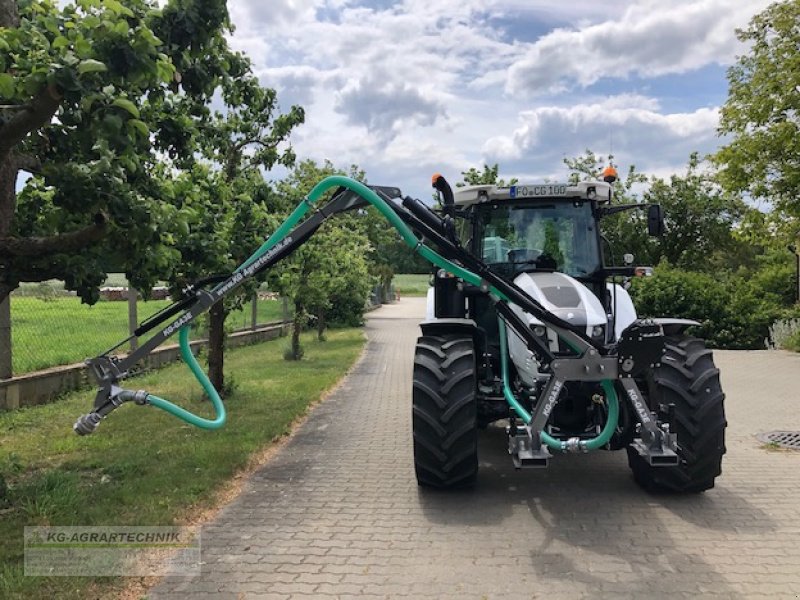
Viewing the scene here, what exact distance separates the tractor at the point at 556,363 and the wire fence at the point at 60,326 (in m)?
4.22

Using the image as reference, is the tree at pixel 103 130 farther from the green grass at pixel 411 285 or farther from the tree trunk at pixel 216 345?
the green grass at pixel 411 285

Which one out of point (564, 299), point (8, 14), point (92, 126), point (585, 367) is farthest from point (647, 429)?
point (8, 14)

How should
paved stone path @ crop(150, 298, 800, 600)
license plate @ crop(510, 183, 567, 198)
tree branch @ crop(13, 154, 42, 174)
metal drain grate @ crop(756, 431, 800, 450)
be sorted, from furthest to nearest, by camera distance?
metal drain grate @ crop(756, 431, 800, 450), license plate @ crop(510, 183, 567, 198), tree branch @ crop(13, 154, 42, 174), paved stone path @ crop(150, 298, 800, 600)

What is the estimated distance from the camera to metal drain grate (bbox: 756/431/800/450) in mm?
7436

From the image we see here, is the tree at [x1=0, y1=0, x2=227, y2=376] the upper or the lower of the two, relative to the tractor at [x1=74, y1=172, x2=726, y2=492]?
upper

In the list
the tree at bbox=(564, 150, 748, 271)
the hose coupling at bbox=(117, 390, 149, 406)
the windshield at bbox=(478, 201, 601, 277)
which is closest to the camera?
the hose coupling at bbox=(117, 390, 149, 406)

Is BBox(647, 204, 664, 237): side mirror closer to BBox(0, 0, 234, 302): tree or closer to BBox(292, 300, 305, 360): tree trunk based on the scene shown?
BBox(0, 0, 234, 302): tree

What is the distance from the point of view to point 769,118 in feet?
48.2

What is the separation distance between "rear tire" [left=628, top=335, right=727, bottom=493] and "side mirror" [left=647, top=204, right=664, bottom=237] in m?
1.27

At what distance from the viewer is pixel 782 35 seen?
1461cm

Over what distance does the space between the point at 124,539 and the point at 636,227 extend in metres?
24.6

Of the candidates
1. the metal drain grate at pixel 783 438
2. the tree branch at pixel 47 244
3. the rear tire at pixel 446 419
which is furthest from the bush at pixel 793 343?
the tree branch at pixel 47 244

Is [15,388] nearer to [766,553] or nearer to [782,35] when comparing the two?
[766,553]

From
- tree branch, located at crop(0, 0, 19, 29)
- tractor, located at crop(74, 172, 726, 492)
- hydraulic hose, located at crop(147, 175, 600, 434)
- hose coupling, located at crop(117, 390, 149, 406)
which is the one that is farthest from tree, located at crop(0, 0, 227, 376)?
hose coupling, located at crop(117, 390, 149, 406)
